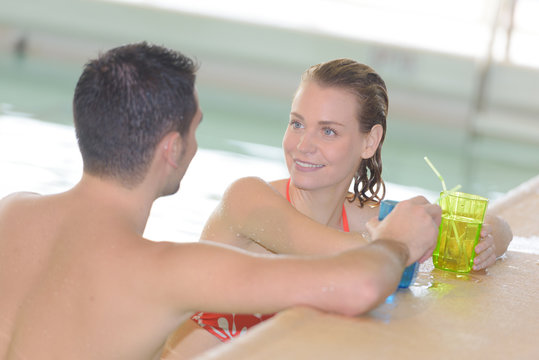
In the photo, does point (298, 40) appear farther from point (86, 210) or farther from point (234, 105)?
point (86, 210)

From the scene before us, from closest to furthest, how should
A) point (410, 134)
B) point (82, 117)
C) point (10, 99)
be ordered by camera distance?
1. point (82, 117)
2. point (10, 99)
3. point (410, 134)

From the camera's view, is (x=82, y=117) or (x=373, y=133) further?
(x=373, y=133)

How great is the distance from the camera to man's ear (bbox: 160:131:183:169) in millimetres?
1506

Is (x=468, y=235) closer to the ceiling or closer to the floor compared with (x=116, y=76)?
closer to the floor

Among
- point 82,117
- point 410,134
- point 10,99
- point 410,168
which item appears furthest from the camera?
point 410,134

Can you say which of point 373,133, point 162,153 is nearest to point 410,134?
point 373,133

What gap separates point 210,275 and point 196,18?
9683mm

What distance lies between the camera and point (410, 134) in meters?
9.04

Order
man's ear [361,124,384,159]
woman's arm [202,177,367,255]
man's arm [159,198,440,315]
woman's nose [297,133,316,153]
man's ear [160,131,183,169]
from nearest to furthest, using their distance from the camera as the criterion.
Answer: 1. man's arm [159,198,440,315]
2. man's ear [160,131,183,169]
3. woman's arm [202,177,367,255]
4. woman's nose [297,133,316,153]
5. man's ear [361,124,384,159]

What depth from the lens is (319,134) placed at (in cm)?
237

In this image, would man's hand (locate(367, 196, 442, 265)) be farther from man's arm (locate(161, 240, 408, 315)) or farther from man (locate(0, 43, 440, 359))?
man's arm (locate(161, 240, 408, 315))

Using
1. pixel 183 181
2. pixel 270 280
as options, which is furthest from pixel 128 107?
pixel 183 181

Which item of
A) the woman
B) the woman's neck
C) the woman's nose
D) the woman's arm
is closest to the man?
the woman's arm

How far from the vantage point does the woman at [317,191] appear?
6.66 feet
